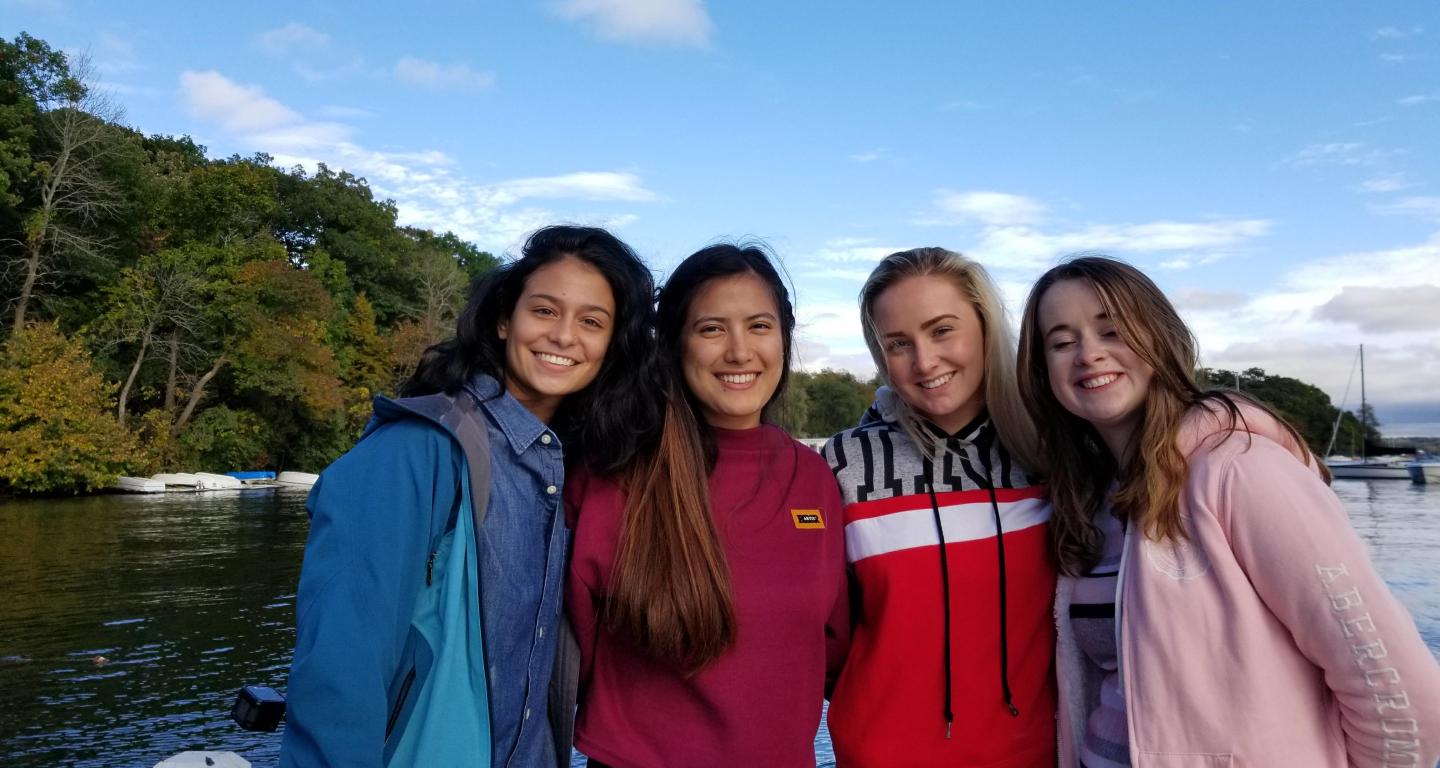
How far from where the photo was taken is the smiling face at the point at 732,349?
8.25 ft

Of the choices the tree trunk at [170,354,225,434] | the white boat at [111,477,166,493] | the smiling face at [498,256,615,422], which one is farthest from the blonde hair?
the tree trunk at [170,354,225,434]

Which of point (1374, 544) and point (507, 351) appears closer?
point (507, 351)

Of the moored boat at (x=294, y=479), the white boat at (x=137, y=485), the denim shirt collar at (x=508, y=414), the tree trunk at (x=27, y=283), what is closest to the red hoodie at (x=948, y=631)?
the denim shirt collar at (x=508, y=414)

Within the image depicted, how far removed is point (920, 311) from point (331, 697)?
1753mm

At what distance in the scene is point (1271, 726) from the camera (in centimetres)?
192

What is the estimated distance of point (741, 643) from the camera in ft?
7.36

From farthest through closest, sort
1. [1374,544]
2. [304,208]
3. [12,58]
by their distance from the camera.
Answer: [304,208]
[12,58]
[1374,544]

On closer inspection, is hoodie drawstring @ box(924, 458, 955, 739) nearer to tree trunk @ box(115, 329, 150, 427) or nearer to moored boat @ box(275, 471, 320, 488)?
tree trunk @ box(115, 329, 150, 427)

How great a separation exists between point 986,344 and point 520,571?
1.45 m

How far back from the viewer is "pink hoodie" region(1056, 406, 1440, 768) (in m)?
1.82

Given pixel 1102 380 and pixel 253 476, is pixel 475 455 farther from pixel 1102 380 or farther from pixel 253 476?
pixel 253 476

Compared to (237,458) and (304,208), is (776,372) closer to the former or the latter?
(237,458)

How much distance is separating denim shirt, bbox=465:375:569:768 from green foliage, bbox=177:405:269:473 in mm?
36775

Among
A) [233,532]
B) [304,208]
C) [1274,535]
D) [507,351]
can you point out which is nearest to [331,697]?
[507,351]
